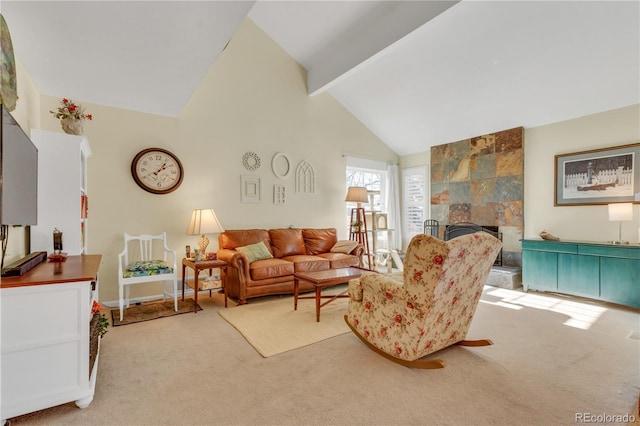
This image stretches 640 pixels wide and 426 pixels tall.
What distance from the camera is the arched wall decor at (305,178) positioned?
5.30 meters

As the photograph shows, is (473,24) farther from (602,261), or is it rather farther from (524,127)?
(602,261)

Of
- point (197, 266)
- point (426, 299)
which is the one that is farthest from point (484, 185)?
point (197, 266)

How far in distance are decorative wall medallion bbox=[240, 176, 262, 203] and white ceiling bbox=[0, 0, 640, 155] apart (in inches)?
52.5

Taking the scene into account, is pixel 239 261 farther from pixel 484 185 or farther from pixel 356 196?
pixel 484 185

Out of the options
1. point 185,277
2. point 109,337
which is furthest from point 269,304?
point 109,337

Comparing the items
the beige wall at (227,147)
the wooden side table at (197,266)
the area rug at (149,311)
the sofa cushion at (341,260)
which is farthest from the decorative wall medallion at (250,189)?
the area rug at (149,311)

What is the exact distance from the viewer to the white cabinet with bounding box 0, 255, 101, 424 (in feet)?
→ 5.09

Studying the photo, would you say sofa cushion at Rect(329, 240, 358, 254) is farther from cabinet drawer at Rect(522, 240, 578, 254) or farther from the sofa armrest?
cabinet drawer at Rect(522, 240, 578, 254)

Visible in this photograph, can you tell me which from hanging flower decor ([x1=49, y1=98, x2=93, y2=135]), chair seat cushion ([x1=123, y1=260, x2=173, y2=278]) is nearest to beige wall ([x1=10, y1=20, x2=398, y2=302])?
chair seat cushion ([x1=123, y1=260, x2=173, y2=278])

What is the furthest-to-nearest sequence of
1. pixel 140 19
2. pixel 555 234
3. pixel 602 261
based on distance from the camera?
pixel 555 234, pixel 602 261, pixel 140 19

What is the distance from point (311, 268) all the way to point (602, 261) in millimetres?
3605

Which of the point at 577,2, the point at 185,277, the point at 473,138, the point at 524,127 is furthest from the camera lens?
the point at 473,138

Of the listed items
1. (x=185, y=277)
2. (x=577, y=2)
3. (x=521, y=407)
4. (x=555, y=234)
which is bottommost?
(x=521, y=407)

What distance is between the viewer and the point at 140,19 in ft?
8.23
